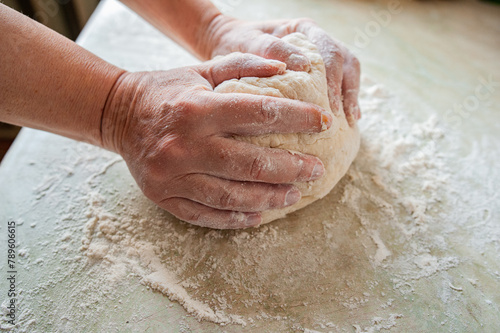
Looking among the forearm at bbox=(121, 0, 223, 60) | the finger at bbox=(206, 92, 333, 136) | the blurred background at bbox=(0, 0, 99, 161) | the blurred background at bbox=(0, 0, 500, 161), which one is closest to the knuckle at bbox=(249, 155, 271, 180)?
the finger at bbox=(206, 92, 333, 136)

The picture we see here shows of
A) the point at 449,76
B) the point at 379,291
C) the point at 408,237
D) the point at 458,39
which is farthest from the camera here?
the point at 458,39

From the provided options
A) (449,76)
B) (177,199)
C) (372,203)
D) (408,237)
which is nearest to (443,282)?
(408,237)

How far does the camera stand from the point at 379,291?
1.35 meters

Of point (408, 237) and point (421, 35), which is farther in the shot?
point (421, 35)

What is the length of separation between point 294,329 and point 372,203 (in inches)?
28.3

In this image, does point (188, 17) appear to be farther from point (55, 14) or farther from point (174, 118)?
point (55, 14)

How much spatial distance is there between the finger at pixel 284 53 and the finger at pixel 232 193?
0.52m

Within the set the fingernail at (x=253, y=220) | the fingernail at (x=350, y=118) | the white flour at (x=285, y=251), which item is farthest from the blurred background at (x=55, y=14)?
the fingernail at (x=350, y=118)

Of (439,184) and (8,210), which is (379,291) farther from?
(8,210)

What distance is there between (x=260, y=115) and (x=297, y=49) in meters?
0.43

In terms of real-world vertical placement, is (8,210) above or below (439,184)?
A: below

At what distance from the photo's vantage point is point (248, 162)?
49.5 inches

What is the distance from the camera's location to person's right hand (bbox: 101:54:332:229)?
49.1 inches

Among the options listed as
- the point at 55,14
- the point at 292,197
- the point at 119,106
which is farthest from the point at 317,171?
the point at 55,14
